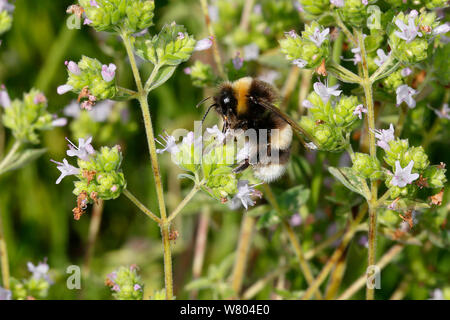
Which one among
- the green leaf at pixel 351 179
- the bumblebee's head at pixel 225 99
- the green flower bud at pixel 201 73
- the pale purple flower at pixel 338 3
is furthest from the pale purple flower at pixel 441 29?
the green flower bud at pixel 201 73

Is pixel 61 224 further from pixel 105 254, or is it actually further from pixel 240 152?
pixel 240 152

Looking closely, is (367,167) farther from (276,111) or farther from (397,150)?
(276,111)

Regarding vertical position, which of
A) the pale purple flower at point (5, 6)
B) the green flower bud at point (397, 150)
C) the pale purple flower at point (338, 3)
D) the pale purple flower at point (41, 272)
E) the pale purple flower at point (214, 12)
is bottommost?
the pale purple flower at point (41, 272)

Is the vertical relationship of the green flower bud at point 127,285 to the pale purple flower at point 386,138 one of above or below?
below

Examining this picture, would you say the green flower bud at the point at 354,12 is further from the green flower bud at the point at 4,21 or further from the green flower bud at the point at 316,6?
the green flower bud at the point at 4,21

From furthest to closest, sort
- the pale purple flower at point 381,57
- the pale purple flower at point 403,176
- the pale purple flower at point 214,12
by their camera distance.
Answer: the pale purple flower at point 214,12 → the pale purple flower at point 381,57 → the pale purple flower at point 403,176

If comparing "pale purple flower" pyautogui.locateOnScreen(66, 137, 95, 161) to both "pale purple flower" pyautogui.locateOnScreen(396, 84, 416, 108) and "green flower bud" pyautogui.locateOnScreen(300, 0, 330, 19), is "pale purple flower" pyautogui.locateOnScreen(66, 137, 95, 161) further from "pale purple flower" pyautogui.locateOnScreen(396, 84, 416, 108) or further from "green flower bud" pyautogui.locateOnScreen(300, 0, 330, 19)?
"pale purple flower" pyautogui.locateOnScreen(396, 84, 416, 108)

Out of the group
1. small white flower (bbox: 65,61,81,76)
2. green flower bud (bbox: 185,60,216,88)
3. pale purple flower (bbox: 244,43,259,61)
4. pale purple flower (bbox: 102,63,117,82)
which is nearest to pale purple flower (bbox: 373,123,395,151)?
green flower bud (bbox: 185,60,216,88)
